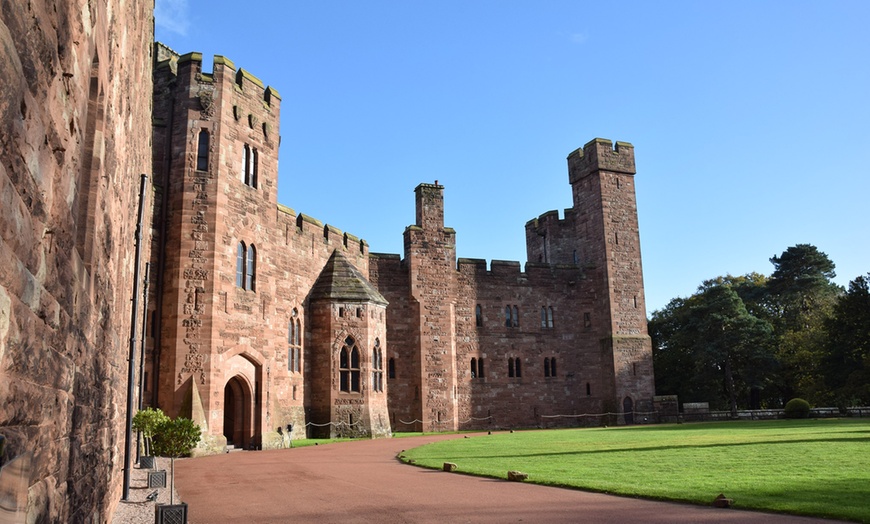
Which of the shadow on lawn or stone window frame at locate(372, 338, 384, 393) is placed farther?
stone window frame at locate(372, 338, 384, 393)

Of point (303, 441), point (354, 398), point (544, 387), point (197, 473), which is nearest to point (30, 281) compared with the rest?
point (197, 473)

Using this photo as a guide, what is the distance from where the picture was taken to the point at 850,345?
122ft

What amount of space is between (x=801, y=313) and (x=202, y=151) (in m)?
49.7

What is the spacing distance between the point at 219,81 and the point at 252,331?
911 centimetres

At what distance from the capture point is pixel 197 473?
51.9ft

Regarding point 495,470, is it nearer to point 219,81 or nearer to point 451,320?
point 219,81

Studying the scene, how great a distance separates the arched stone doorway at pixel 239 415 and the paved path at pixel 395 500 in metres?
7.77

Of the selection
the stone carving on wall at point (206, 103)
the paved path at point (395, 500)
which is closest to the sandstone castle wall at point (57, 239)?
the paved path at point (395, 500)

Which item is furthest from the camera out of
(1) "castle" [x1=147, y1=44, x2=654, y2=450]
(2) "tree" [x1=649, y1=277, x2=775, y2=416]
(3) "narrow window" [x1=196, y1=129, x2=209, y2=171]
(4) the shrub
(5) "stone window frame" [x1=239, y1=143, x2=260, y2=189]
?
(2) "tree" [x1=649, y1=277, x2=775, y2=416]

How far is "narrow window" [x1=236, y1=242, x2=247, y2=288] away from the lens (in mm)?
24406

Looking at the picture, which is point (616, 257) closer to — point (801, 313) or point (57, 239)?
point (801, 313)

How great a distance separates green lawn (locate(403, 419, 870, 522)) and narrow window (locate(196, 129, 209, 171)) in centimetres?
1236

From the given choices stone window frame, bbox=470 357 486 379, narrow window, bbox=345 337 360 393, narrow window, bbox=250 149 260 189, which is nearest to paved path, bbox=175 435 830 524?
narrow window, bbox=250 149 260 189

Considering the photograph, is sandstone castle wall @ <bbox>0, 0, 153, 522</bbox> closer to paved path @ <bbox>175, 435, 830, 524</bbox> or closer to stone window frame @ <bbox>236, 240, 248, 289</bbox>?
paved path @ <bbox>175, 435, 830, 524</bbox>
